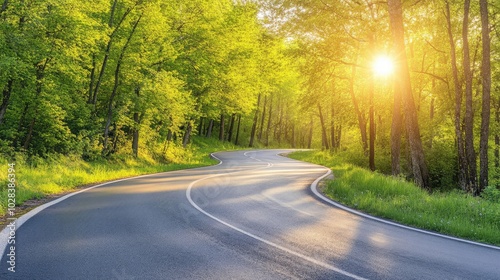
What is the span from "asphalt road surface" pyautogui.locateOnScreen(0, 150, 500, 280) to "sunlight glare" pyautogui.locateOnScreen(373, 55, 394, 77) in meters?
12.6

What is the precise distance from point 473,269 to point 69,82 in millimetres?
18556

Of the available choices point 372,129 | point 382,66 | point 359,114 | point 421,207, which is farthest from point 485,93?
point 359,114

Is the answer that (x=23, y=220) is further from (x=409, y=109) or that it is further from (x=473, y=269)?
(x=409, y=109)

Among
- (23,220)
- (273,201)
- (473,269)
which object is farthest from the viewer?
(273,201)

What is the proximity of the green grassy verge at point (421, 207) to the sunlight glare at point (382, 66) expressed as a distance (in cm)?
906

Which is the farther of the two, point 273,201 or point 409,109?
point 409,109

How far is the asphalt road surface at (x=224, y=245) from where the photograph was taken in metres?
4.83

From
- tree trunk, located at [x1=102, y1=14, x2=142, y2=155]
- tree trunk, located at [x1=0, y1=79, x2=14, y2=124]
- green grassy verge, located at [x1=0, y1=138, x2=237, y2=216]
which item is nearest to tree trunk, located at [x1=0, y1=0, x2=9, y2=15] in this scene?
tree trunk, located at [x1=0, y1=79, x2=14, y2=124]

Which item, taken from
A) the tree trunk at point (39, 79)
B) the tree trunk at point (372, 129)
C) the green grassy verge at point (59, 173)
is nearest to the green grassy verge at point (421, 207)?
the green grassy verge at point (59, 173)

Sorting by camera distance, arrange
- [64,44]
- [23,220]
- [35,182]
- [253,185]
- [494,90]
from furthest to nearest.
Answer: [494,90] → [64,44] → [253,185] → [35,182] → [23,220]

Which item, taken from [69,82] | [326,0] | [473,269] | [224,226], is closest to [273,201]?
[224,226]

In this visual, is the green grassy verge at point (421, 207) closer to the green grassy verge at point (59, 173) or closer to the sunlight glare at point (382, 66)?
the green grassy verge at point (59, 173)

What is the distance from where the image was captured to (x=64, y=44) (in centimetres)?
1568

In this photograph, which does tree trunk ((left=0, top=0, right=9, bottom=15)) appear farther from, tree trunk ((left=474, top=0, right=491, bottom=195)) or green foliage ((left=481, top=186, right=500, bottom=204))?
tree trunk ((left=474, top=0, right=491, bottom=195))
